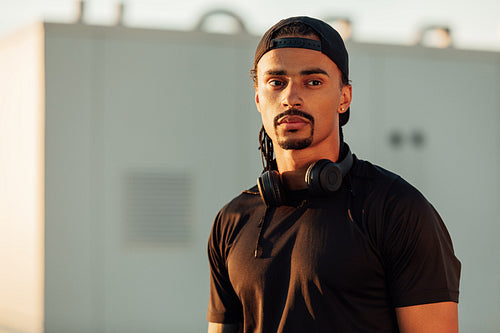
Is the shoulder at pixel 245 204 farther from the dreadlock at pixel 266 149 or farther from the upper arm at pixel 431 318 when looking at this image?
the upper arm at pixel 431 318

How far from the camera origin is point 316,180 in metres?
2.01

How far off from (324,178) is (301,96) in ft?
0.73

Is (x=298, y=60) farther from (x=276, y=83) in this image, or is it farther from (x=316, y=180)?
(x=316, y=180)

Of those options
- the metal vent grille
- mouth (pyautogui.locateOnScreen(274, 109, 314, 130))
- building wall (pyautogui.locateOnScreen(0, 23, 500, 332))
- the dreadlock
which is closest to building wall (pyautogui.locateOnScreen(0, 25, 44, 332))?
building wall (pyautogui.locateOnScreen(0, 23, 500, 332))

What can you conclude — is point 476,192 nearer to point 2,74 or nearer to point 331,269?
point 2,74

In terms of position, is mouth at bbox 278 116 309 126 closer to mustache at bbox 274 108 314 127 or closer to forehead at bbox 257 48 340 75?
mustache at bbox 274 108 314 127

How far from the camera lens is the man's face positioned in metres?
2.06

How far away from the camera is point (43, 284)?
7414 mm

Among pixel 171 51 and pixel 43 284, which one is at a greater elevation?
pixel 171 51

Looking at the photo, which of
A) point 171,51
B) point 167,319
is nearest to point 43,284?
point 167,319

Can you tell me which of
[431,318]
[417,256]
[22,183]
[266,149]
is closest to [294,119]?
[266,149]

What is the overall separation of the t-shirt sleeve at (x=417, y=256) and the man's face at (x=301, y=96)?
0.31 metres

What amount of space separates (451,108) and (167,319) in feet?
12.8

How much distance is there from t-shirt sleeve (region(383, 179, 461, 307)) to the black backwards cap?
0.43m
